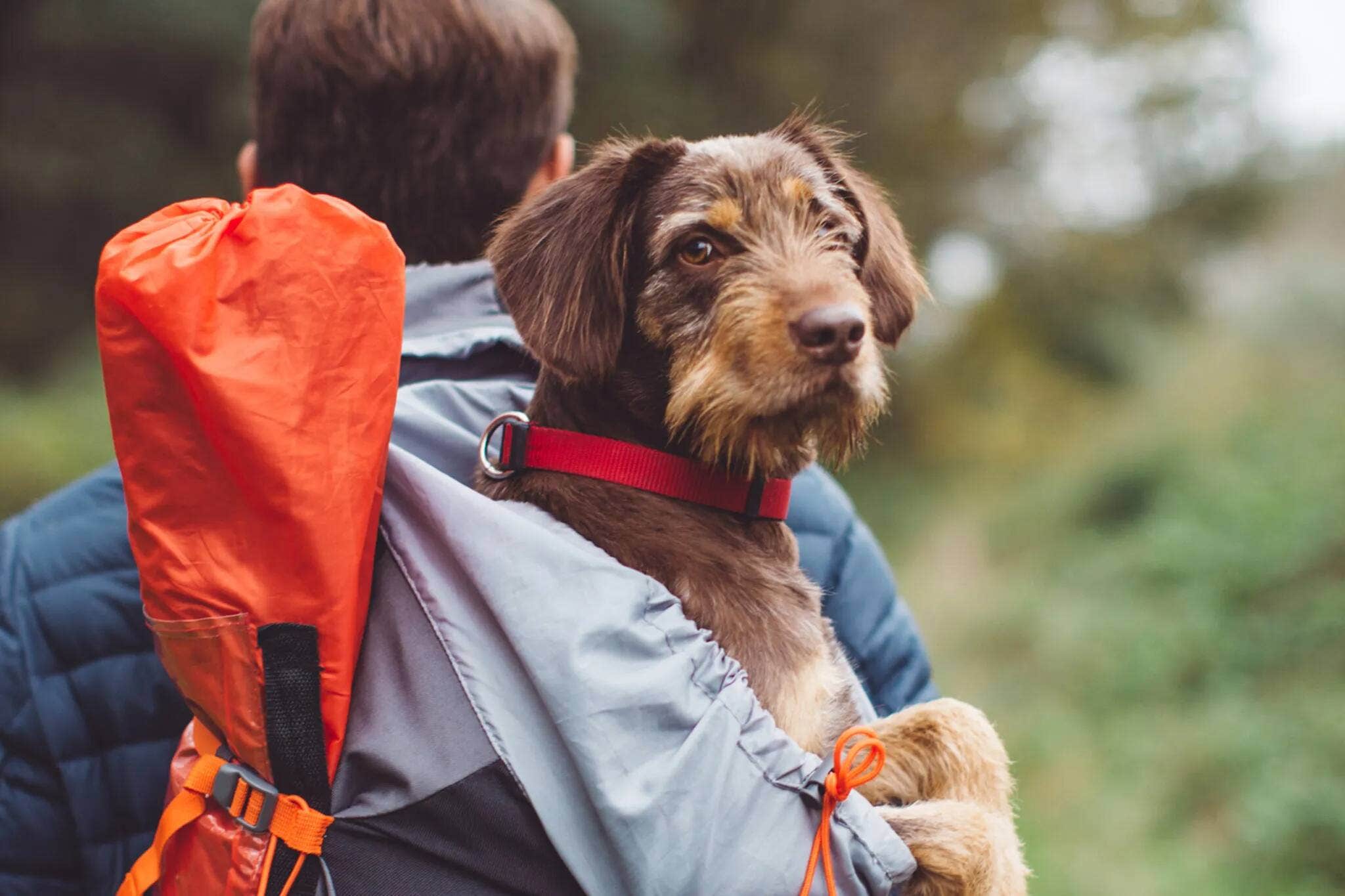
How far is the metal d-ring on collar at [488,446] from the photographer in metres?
2.12

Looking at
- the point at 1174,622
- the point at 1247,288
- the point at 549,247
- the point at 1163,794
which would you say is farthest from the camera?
the point at 1247,288

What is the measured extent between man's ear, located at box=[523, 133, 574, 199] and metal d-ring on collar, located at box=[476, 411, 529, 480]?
33.1 inches

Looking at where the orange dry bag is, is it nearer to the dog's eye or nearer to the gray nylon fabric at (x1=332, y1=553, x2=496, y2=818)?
the gray nylon fabric at (x1=332, y1=553, x2=496, y2=818)

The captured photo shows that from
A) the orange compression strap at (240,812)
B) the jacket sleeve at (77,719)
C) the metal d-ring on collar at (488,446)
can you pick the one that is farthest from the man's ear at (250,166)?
the orange compression strap at (240,812)

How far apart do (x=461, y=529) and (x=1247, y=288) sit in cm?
1733

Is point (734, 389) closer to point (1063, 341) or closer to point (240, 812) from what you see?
point (240, 812)

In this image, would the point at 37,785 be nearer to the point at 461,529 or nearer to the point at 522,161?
the point at 461,529

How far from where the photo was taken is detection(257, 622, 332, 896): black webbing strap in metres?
1.65

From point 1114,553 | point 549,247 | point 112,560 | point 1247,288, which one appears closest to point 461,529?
point 549,247

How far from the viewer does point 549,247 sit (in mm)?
2326

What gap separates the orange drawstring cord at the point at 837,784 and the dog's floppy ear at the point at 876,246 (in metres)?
1.10

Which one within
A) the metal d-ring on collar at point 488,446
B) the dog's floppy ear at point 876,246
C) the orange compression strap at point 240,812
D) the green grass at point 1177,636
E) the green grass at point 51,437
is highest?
the dog's floppy ear at point 876,246

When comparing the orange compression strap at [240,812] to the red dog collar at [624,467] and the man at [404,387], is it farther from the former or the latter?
the red dog collar at [624,467]

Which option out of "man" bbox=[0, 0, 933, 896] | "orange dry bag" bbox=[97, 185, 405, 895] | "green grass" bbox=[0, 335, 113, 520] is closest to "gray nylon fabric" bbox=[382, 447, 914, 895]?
"orange dry bag" bbox=[97, 185, 405, 895]
